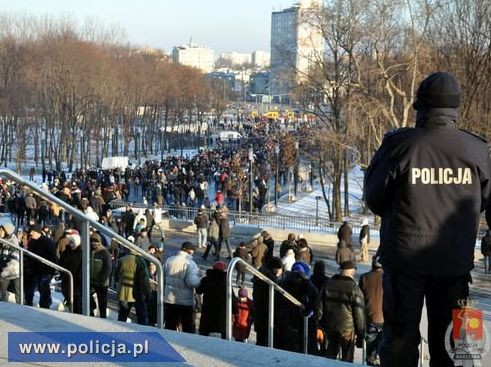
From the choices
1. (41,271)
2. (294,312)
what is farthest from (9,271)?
(294,312)

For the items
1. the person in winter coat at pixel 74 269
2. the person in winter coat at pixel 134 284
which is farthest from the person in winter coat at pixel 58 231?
the person in winter coat at pixel 74 269

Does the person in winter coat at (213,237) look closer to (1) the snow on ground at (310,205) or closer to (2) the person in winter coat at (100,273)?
(2) the person in winter coat at (100,273)

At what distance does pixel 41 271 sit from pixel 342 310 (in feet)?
12.4

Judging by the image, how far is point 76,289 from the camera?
7.65 meters

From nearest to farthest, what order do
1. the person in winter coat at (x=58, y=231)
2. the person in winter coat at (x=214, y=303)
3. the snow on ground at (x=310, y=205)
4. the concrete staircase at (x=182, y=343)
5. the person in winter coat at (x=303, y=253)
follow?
the concrete staircase at (x=182, y=343)
the person in winter coat at (x=214, y=303)
the person in winter coat at (x=58, y=231)
the person in winter coat at (x=303, y=253)
the snow on ground at (x=310, y=205)

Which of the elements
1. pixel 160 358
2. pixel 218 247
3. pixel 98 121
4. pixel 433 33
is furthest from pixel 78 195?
pixel 98 121

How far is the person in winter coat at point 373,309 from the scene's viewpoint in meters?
7.21

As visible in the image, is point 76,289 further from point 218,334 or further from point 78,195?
point 78,195

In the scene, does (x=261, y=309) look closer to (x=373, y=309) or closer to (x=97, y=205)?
(x=373, y=309)

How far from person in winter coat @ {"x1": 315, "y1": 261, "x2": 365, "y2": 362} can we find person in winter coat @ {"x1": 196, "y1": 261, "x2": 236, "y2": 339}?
130cm

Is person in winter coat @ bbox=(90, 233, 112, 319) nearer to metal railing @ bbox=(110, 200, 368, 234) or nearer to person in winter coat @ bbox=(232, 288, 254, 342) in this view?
person in winter coat @ bbox=(232, 288, 254, 342)

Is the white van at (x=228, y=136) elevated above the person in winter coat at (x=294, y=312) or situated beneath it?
situated beneath

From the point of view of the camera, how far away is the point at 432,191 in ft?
10.2

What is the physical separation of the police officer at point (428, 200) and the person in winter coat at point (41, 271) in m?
5.69
